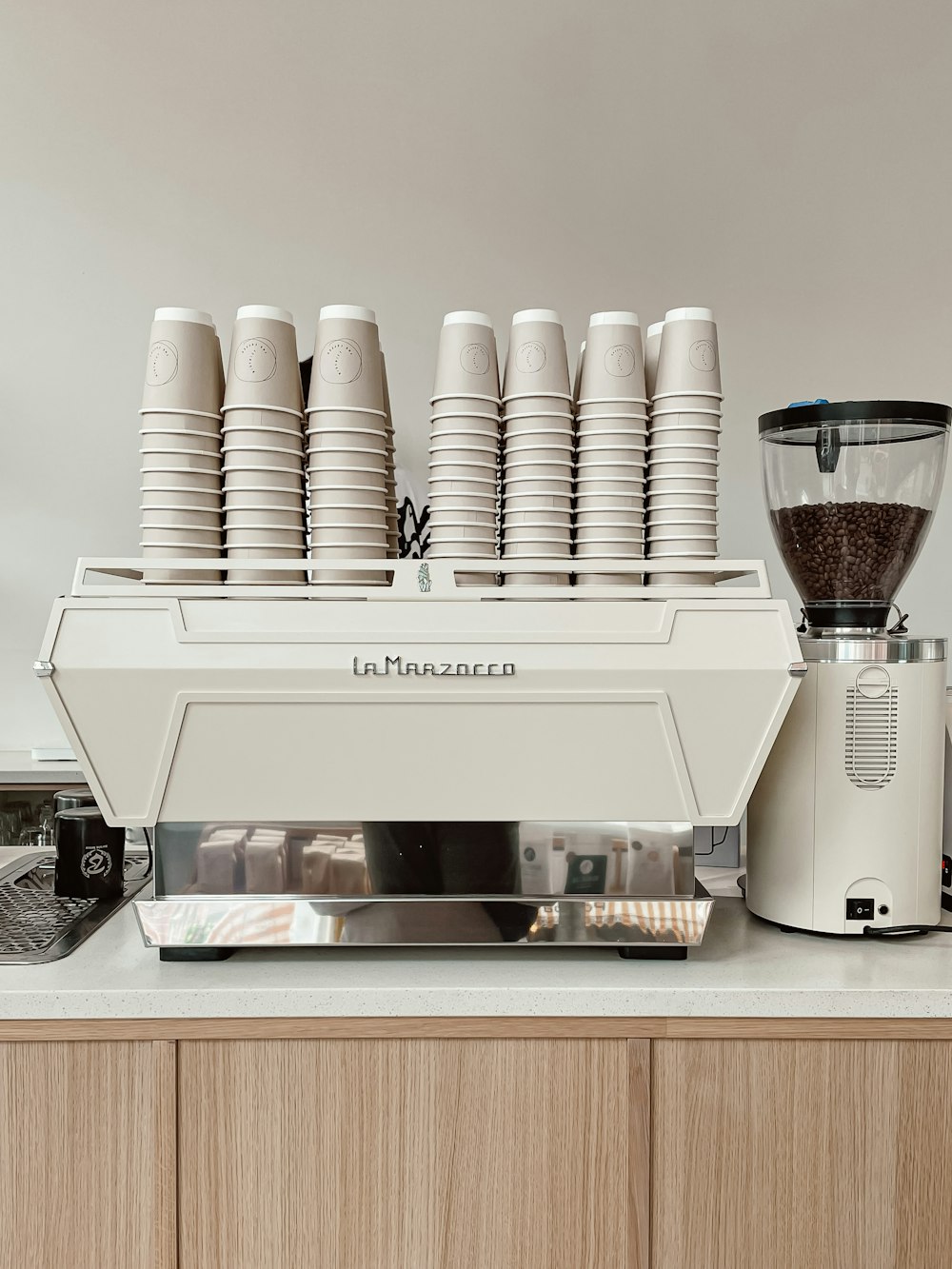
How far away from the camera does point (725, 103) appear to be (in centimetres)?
246

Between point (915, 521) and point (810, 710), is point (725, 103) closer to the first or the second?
point (915, 521)

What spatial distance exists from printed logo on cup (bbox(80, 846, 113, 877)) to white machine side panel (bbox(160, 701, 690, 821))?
320 millimetres

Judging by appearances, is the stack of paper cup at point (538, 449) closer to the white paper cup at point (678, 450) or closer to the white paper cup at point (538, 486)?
the white paper cup at point (538, 486)

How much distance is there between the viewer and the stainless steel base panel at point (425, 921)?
111 cm

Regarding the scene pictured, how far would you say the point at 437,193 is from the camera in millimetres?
2459

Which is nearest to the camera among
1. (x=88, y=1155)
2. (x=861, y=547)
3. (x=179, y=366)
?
(x=88, y=1155)

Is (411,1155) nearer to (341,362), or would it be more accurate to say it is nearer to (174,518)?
(174,518)

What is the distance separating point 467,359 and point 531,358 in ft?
0.26

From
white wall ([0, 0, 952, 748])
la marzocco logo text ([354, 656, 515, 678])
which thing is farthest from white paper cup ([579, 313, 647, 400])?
white wall ([0, 0, 952, 748])

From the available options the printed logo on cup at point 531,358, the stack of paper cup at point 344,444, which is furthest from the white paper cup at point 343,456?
the printed logo on cup at point 531,358

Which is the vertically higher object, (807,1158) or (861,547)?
(861,547)

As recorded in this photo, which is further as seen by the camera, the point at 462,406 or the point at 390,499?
the point at 390,499

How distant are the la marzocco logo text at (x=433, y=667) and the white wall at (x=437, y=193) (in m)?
1.48

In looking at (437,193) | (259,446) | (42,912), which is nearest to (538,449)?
(259,446)
